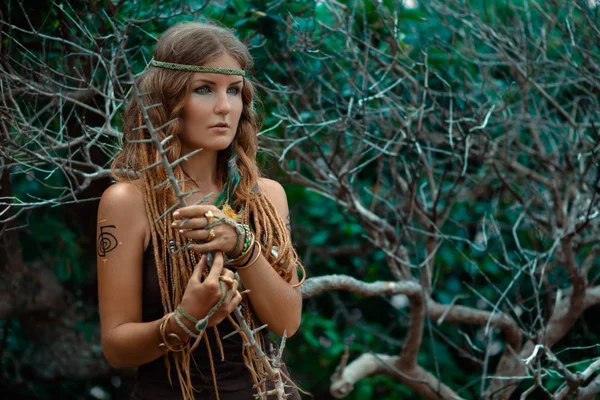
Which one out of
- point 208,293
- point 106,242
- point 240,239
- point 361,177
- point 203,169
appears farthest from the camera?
point 361,177

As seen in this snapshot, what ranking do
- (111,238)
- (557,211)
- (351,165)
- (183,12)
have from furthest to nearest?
(557,211) → (351,165) → (183,12) → (111,238)

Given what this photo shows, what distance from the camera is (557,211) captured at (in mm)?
3334

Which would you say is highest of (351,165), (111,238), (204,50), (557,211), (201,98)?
(204,50)

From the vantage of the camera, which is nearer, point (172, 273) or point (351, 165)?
point (172, 273)

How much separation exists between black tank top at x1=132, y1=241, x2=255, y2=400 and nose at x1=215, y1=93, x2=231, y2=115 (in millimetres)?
387

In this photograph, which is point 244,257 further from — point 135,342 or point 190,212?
point 135,342

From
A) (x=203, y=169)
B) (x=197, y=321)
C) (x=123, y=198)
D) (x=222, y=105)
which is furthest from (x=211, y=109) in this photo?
(x=197, y=321)

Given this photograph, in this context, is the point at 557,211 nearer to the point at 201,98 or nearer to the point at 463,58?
the point at 463,58

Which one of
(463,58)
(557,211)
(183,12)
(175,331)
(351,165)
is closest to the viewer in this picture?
(175,331)

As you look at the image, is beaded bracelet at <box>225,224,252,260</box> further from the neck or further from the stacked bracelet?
the neck

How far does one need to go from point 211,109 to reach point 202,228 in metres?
0.39

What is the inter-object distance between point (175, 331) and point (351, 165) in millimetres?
1552

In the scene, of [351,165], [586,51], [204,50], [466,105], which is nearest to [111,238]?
[204,50]

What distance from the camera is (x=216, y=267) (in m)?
1.60
